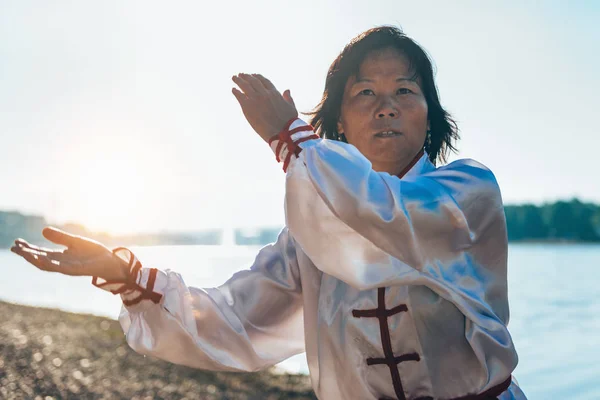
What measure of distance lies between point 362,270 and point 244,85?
736mm

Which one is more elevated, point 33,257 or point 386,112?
point 386,112

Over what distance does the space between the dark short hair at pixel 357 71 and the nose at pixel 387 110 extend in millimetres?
252

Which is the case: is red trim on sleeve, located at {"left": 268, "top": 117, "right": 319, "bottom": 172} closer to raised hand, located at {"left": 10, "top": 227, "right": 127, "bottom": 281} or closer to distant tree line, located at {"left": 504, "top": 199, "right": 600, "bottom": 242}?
raised hand, located at {"left": 10, "top": 227, "right": 127, "bottom": 281}

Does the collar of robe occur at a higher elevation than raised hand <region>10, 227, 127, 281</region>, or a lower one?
higher

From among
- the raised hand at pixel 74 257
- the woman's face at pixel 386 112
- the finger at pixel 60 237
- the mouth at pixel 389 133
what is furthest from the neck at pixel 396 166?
the finger at pixel 60 237

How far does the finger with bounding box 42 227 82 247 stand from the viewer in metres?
2.01

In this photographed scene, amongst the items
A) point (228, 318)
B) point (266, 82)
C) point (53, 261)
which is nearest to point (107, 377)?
point (228, 318)

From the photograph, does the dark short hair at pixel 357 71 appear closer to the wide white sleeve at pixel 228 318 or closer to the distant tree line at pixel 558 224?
the wide white sleeve at pixel 228 318

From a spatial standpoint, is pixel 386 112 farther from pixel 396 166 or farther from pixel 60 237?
pixel 60 237

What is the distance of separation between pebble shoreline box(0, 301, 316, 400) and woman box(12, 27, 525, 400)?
15.8 feet

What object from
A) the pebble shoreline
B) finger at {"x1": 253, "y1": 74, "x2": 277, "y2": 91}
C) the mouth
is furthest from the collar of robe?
the pebble shoreline

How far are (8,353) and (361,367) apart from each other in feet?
25.8

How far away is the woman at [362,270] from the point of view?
166 cm

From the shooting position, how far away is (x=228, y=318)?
2.24 meters
